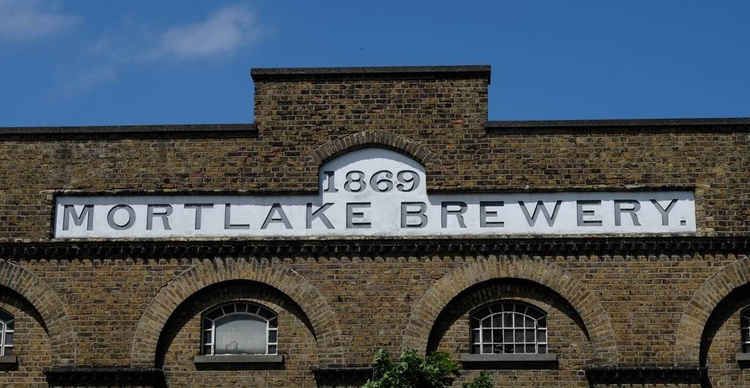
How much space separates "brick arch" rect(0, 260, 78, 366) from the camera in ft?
78.6

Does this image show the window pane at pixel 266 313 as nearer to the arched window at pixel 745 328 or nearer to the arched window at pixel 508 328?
the arched window at pixel 508 328

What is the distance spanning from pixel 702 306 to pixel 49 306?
11314 millimetres

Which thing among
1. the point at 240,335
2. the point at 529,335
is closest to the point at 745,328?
the point at 529,335

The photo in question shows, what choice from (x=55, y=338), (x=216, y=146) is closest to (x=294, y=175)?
(x=216, y=146)

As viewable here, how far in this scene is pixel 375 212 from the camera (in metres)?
24.6

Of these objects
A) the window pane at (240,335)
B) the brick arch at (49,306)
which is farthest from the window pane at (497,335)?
the brick arch at (49,306)

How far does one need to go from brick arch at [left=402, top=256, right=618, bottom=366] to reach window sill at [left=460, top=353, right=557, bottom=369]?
30.8 inches

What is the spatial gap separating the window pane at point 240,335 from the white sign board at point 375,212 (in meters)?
1.52

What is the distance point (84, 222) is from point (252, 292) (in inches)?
130

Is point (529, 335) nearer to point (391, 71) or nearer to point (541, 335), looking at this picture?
point (541, 335)

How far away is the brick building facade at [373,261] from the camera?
2380 cm

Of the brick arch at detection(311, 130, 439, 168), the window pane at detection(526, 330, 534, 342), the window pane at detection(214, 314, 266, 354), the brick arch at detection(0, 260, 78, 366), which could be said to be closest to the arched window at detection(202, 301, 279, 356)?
the window pane at detection(214, 314, 266, 354)

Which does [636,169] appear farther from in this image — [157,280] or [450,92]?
[157,280]

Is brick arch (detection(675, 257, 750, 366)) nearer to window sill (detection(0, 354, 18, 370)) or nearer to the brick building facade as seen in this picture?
the brick building facade
